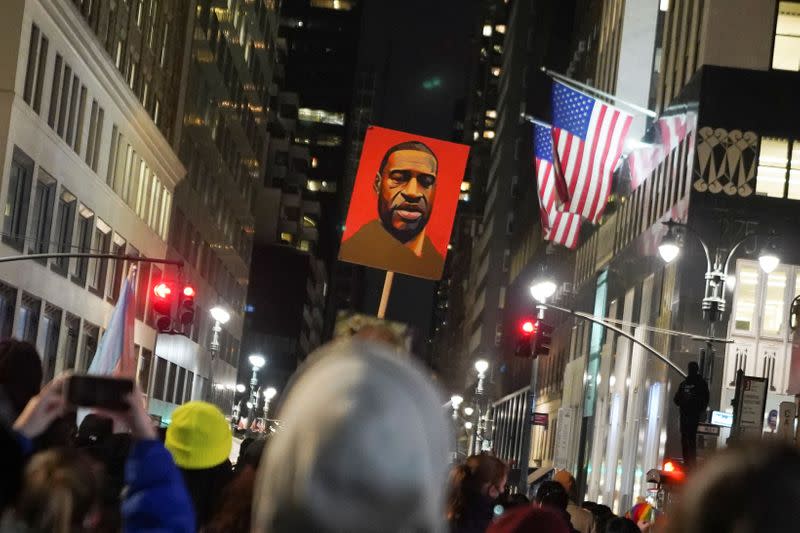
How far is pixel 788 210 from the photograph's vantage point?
45.8 metres

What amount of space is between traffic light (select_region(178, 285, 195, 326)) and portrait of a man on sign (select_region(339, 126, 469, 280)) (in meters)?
27.2

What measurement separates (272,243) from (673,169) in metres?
112

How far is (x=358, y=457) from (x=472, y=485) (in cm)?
789

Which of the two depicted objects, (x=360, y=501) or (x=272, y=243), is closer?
(x=360, y=501)

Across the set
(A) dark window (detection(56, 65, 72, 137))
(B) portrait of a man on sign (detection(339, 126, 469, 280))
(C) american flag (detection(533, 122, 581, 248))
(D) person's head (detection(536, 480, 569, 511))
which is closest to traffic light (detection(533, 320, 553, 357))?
(C) american flag (detection(533, 122, 581, 248))

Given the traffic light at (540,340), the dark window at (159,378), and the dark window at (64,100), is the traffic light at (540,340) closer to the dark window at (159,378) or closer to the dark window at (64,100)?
the dark window at (64,100)

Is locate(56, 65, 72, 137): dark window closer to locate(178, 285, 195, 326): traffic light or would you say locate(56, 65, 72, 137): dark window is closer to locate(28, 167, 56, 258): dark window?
locate(28, 167, 56, 258): dark window

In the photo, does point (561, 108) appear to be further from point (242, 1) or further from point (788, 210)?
point (242, 1)

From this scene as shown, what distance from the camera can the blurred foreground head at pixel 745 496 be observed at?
6.23 feet

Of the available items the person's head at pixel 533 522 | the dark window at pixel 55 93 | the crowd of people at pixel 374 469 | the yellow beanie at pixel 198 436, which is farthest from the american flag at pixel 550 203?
the crowd of people at pixel 374 469

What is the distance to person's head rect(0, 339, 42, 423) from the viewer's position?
555 centimetres

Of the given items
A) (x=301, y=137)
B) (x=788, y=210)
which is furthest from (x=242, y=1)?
(x=301, y=137)

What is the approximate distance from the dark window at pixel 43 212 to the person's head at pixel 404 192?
110 feet

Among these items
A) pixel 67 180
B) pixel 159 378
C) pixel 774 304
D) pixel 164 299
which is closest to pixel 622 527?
pixel 164 299
